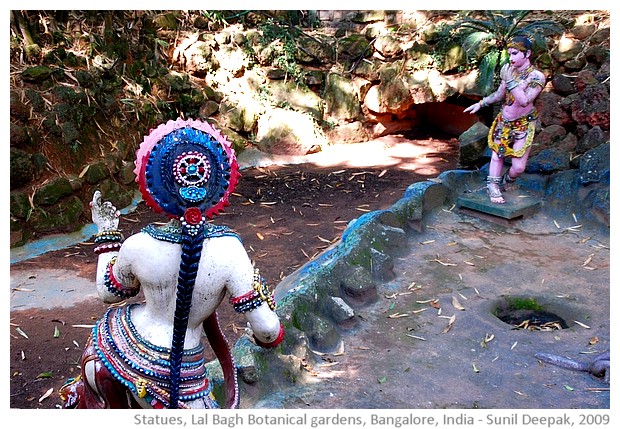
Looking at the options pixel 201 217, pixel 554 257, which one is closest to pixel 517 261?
pixel 554 257

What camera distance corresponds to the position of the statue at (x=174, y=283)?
2025 mm

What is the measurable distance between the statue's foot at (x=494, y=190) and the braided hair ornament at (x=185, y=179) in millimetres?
3890

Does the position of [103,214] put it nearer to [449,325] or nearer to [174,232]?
[174,232]

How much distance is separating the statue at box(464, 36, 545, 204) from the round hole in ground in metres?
1.57

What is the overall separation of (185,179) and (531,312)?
9.42ft

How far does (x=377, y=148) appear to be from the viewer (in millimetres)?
9578

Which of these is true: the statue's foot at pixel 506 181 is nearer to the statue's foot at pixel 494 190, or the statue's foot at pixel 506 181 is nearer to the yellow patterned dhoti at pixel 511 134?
the statue's foot at pixel 494 190

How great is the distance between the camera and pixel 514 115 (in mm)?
5340

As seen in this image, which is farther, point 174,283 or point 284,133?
point 284,133

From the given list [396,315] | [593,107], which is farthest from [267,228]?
[593,107]

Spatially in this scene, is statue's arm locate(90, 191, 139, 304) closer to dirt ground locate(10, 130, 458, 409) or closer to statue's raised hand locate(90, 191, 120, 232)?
statue's raised hand locate(90, 191, 120, 232)

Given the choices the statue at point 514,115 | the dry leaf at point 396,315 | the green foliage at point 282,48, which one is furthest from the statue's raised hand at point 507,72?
the green foliage at point 282,48

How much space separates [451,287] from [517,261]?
771 mm

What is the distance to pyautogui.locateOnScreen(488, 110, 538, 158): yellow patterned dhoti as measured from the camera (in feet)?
17.5
